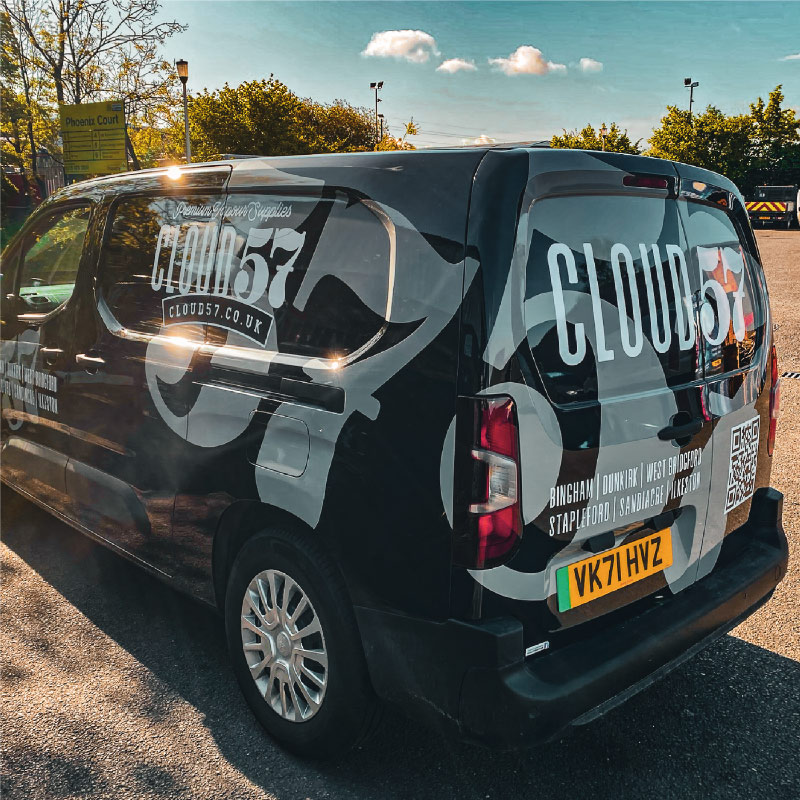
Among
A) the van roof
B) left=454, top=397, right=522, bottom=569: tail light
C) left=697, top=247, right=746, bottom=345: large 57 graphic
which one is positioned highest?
the van roof

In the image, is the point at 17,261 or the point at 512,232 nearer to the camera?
the point at 512,232

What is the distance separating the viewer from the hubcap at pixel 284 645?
263cm

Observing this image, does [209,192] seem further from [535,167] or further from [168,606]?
[168,606]

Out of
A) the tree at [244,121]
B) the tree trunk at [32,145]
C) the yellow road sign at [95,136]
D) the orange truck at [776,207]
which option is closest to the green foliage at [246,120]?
the tree at [244,121]

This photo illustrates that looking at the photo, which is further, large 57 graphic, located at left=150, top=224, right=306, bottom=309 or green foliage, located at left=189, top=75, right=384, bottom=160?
green foliage, located at left=189, top=75, right=384, bottom=160

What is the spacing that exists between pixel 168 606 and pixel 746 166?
46021 mm

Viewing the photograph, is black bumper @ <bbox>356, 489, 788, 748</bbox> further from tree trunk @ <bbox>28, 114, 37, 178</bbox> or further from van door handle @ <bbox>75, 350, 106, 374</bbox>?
tree trunk @ <bbox>28, 114, 37, 178</bbox>

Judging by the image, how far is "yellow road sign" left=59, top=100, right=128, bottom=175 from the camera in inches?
726

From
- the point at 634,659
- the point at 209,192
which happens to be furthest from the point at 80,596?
the point at 634,659

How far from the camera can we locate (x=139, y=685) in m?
3.23

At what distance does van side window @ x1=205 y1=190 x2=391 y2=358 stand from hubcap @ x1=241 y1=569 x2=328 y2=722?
0.81 meters

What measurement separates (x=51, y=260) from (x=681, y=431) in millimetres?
3419

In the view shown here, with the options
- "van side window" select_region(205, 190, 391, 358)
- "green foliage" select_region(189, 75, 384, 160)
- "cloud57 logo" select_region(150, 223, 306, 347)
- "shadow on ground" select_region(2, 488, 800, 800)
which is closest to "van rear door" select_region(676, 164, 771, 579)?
"shadow on ground" select_region(2, 488, 800, 800)

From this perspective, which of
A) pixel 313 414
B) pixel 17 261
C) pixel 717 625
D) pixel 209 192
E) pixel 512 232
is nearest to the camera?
pixel 512 232
